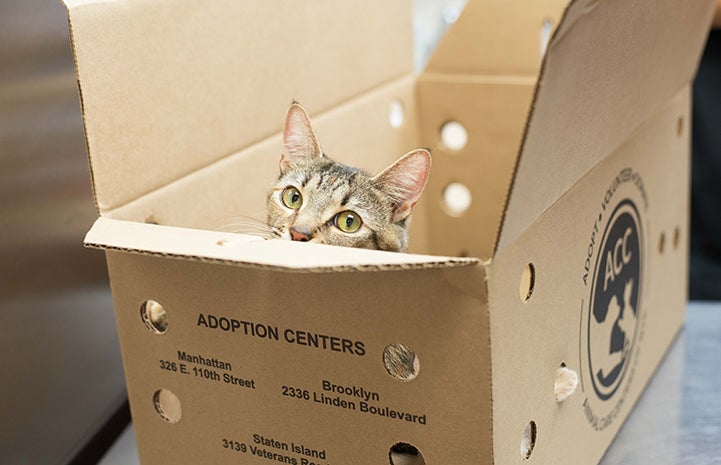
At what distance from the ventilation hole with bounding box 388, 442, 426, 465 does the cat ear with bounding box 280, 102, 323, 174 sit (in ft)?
1.30

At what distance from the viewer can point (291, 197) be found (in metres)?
0.98

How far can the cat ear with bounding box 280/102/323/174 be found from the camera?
96cm

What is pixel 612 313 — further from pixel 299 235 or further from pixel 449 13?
pixel 449 13

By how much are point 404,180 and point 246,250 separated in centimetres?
32

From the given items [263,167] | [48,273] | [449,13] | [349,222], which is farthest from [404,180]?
[449,13]

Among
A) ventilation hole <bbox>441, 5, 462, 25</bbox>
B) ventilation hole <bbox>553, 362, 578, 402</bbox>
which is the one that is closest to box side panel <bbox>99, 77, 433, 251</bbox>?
ventilation hole <bbox>553, 362, 578, 402</bbox>

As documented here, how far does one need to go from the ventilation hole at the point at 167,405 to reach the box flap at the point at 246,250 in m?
0.20

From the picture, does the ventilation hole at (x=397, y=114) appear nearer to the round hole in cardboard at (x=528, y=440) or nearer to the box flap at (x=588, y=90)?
the box flap at (x=588, y=90)

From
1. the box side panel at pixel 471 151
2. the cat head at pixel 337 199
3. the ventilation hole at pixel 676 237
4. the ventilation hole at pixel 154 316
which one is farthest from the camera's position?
the box side panel at pixel 471 151

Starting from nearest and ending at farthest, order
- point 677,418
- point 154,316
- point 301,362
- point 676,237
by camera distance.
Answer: point 301,362, point 154,316, point 677,418, point 676,237

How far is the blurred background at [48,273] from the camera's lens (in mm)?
900

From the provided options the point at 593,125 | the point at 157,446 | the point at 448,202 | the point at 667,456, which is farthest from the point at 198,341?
the point at 448,202

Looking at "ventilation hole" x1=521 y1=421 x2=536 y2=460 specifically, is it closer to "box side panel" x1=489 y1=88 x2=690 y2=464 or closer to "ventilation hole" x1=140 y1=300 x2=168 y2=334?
"box side panel" x1=489 y1=88 x2=690 y2=464

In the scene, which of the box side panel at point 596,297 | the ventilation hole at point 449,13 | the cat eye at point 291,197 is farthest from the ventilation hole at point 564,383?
the ventilation hole at point 449,13
